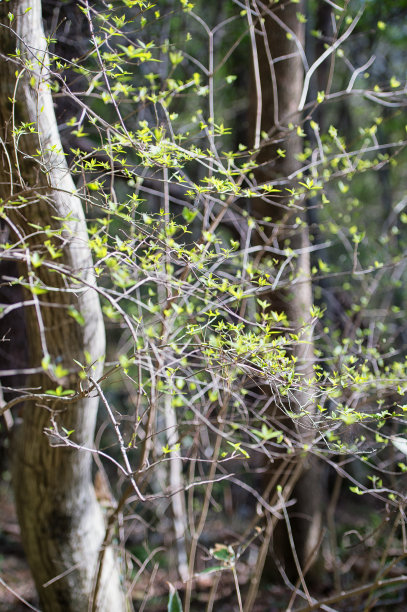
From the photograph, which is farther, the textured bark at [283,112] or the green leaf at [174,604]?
the textured bark at [283,112]

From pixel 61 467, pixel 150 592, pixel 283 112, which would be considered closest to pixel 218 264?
pixel 61 467

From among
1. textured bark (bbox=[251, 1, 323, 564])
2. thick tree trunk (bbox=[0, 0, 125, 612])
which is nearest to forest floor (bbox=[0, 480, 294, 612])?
thick tree trunk (bbox=[0, 0, 125, 612])

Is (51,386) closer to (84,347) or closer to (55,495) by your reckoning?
(84,347)

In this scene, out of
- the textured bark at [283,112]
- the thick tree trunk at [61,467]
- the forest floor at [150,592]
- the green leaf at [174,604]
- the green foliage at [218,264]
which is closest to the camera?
the green foliage at [218,264]

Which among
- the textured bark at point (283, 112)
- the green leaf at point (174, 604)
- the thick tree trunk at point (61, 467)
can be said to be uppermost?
the textured bark at point (283, 112)

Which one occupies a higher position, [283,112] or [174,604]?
[283,112]

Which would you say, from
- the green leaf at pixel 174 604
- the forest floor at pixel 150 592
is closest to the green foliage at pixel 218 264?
the green leaf at pixel 174 604

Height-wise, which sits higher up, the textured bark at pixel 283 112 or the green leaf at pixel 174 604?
the textured bark at pixel 283 112

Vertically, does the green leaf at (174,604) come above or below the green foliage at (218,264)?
below

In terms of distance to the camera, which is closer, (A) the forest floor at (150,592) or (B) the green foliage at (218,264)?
(B) the green foliage at (218,264)

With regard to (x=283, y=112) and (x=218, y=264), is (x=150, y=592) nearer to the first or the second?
(x=218, y=264)

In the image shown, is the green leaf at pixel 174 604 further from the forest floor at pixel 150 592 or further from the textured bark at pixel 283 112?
the textured bark at pixel 283 112

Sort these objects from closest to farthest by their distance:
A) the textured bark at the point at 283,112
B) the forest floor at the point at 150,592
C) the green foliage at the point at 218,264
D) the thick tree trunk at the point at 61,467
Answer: the green foliage at the point at 218,264, the thick tree trunk at the point at 61,467, the textured bark at the point at 283,112, the forest floor at the point at 150,592

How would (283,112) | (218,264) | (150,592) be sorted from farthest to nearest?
1. (150,592)
2. (283,112)
3. (218,264)
